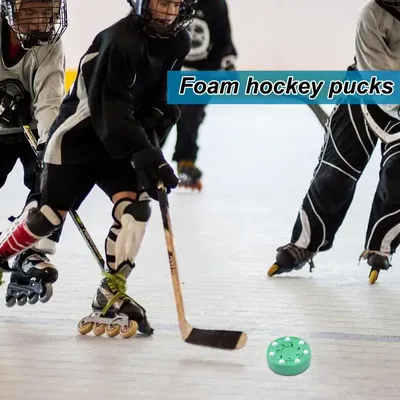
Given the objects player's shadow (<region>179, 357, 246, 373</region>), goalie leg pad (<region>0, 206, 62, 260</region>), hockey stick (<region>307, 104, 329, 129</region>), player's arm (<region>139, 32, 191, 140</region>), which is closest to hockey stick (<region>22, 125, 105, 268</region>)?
goalie leg pad (<region>0, 206, 62, 260</region>)

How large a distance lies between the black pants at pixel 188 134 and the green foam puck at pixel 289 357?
2736 mm

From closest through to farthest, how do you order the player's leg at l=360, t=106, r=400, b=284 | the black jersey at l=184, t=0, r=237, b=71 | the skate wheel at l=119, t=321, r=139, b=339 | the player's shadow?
the player's shadow, the skate wheel at l=119, t=321, r=139, b=339, the player's leg at l=360, t=106, r=400, b=284, the black jersey at l=184, t=0, r=237, b=71

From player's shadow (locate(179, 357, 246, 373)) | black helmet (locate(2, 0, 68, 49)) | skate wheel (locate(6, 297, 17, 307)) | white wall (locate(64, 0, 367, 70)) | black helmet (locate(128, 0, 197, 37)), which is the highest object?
black helmet (locate(128, 0, 197, 37))

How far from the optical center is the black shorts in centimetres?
233

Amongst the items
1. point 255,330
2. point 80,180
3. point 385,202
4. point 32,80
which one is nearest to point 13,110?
point 32,80

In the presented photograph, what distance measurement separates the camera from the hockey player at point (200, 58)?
4582 mm

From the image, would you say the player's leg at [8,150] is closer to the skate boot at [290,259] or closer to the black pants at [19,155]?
the black pants at [19,155]

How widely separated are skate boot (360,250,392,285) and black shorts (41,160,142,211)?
965mm

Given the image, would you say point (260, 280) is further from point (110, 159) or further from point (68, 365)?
point (68, 365)

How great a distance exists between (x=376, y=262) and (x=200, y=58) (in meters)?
2.06

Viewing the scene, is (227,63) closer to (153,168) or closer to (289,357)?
(153,168)

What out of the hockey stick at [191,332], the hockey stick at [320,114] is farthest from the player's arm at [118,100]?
the hockey stick at [320,114]

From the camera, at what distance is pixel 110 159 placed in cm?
237

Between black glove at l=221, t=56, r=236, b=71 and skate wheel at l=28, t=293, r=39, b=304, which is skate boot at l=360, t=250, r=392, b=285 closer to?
skate wheel at l=28, t=293, r=39, b=304
